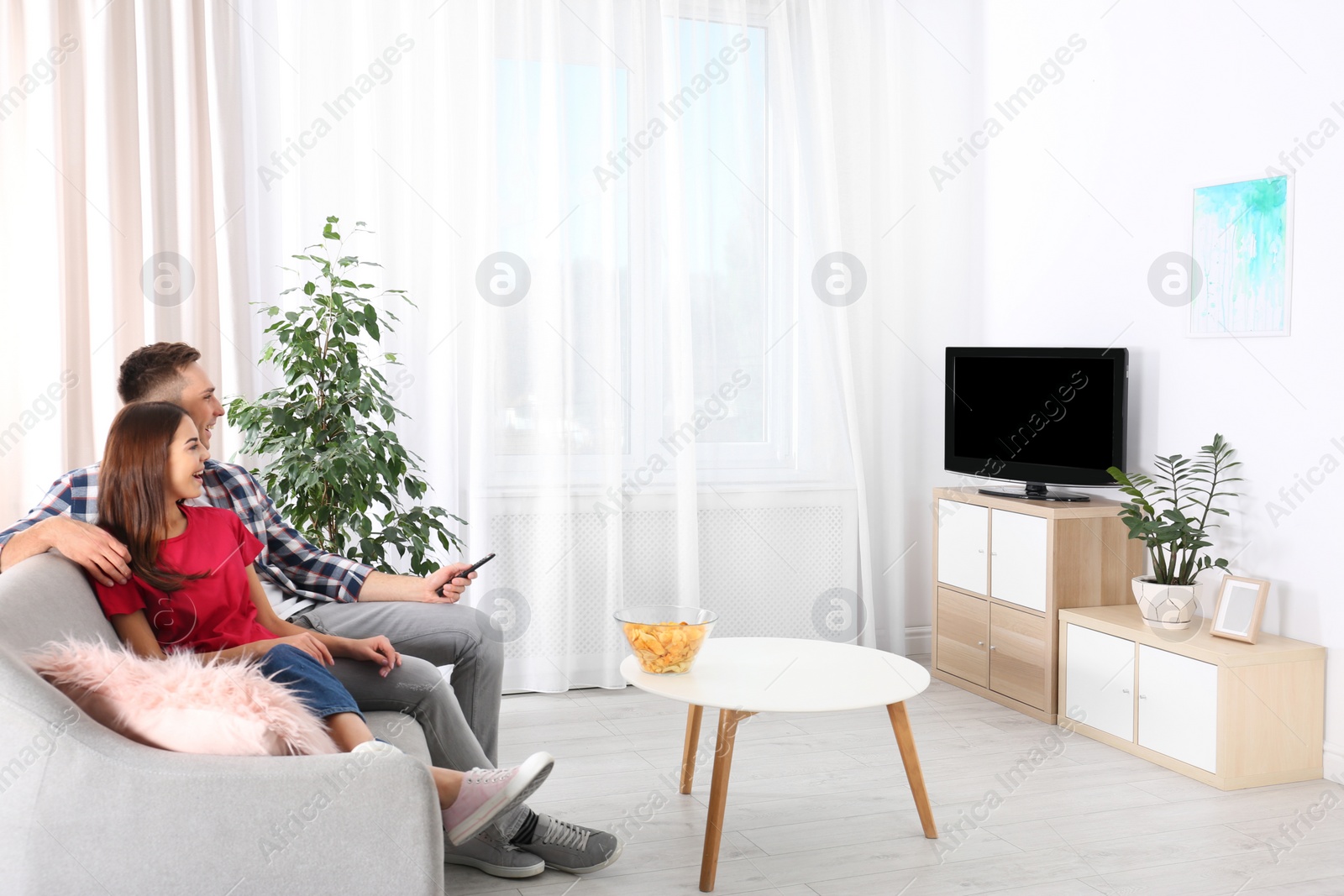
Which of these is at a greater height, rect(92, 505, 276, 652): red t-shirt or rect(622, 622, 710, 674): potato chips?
rect(92, 505, 276, 652): red t-shirt

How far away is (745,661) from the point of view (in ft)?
8.61

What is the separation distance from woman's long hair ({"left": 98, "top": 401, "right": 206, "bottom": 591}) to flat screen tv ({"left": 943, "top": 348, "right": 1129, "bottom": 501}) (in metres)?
2.75

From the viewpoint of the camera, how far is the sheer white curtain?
3539 millimetres

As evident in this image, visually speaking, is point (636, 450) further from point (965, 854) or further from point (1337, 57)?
point (1337, 57)

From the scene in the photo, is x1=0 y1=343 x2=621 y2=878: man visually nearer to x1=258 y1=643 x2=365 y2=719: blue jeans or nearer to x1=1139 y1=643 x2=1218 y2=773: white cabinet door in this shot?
x1=258 y1=643 x2=365 y2=719: blue jeans

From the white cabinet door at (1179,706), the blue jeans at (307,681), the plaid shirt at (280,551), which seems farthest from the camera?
the white cabinet door at (1179,706)

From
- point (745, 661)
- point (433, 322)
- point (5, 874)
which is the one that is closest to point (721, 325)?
point (433, 322)

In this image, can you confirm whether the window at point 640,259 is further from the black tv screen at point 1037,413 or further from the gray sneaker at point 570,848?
the gray sneaker at point 570,848

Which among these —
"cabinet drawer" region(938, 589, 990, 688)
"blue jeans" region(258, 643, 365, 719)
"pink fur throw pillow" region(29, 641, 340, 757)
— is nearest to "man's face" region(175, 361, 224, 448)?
"blue jeans" region(258, 643, 365, 719)

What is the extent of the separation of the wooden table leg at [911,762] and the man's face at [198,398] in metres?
1.69

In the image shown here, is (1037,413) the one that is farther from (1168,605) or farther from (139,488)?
(139,488)

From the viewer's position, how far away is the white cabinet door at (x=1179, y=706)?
2893 mm

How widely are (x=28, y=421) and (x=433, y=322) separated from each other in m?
1.29

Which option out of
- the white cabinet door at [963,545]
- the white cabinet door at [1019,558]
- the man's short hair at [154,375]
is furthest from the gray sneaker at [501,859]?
the white cabinet door at [963,545]
